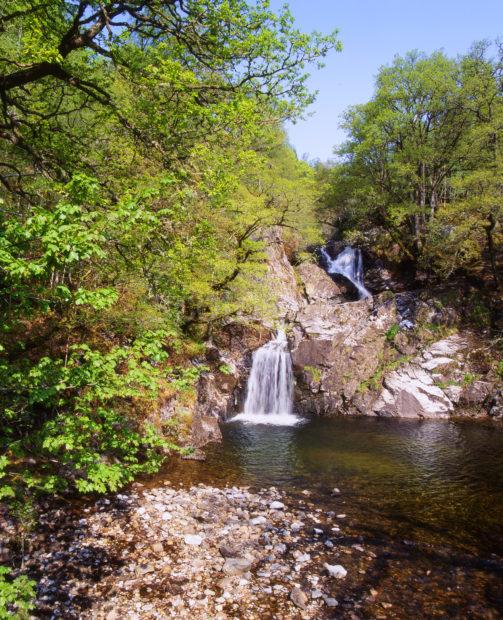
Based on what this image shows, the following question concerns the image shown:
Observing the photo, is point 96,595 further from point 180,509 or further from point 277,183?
point 277,183

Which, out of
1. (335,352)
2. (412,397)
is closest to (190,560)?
(335,352)

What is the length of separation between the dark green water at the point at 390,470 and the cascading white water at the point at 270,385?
96.6 inches

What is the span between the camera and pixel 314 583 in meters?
7.05

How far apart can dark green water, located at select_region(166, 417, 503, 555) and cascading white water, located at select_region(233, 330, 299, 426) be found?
245 centimetres

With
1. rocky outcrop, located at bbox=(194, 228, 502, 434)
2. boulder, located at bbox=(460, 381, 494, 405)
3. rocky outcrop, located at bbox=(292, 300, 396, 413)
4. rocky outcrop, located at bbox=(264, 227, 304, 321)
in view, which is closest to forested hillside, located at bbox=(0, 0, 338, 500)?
rocky outcrop, located at bbox=(194, 228, 502, 434)

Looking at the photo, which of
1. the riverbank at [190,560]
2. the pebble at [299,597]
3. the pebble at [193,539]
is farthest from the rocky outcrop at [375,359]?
the pebble at [299,597]

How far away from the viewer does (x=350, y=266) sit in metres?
33.1

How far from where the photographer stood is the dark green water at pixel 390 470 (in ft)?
31.8

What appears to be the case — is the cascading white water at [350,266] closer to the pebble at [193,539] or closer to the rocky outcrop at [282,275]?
the rocky outcrop at [282,275]

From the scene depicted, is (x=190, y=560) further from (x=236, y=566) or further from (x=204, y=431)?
(x=204, y=431)

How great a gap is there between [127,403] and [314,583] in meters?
7.70

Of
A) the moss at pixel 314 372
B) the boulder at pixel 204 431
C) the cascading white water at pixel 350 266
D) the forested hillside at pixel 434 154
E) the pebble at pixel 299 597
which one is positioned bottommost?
the pebble at pixel 299 597

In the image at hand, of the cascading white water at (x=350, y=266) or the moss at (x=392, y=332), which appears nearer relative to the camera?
the moss at (x=392, y=332)

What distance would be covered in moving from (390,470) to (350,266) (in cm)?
2195
